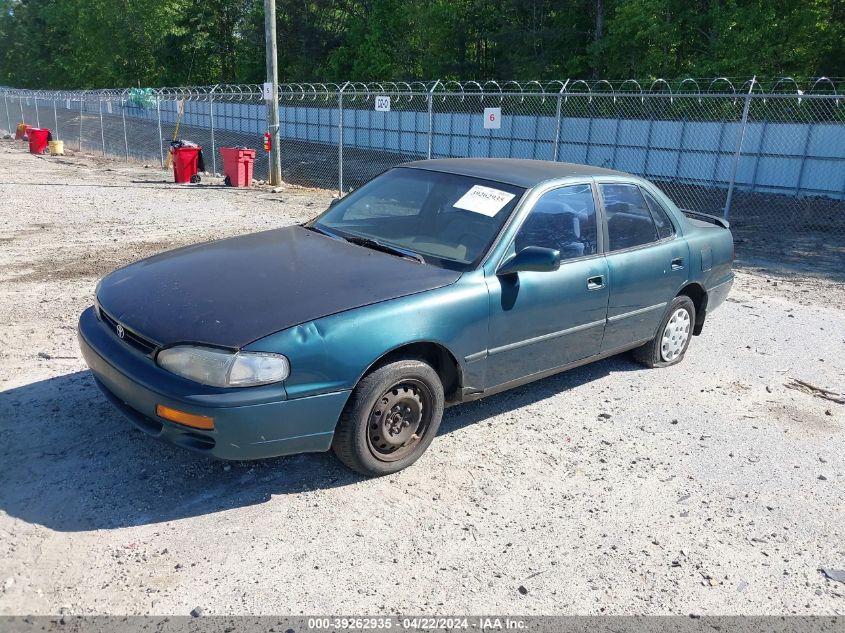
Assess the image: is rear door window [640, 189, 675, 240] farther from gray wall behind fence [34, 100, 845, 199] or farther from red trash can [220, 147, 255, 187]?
gray wall behind fence [34, 100, 845, 199]

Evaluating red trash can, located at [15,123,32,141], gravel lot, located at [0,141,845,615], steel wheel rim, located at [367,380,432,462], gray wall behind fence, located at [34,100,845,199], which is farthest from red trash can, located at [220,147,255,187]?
red trash can, located at [15,123,32,141]

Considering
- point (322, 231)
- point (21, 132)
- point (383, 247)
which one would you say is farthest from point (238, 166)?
point (21, 132)

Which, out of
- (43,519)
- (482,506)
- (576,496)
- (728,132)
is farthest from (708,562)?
(728,132)

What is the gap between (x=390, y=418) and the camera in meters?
3.68

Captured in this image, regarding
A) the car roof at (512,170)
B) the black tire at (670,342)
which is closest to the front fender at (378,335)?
the car roof at (512,170)

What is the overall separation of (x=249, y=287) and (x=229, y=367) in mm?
643

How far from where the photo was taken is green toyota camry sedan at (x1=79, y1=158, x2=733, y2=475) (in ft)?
10.6

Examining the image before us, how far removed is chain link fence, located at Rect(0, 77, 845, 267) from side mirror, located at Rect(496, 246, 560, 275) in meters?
8.60

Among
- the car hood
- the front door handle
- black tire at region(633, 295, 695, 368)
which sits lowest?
black tire at region(633, 295, 695, 368)

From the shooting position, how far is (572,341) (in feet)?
14.9

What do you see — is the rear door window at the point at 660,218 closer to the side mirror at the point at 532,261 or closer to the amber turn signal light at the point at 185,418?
the side mirror at the point at 532,261

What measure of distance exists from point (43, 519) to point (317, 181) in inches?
749

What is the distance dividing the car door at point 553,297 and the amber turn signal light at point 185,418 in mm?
1640

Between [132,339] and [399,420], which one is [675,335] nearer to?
[399,420]
